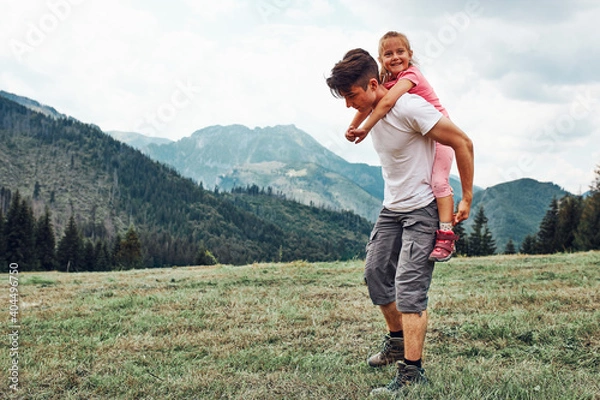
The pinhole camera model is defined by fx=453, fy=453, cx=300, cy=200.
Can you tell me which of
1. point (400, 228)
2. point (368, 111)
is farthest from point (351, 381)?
point (368, 111)

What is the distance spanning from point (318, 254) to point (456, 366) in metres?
194

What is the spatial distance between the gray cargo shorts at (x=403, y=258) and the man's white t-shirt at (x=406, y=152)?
13 centimetres

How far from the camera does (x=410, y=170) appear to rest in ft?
13.6

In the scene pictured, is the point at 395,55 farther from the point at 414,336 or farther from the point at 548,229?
the point at 548,229

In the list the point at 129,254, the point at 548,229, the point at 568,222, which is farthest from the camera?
the point at 129,254

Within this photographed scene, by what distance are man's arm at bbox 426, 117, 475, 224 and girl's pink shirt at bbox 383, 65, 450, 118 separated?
275 millimetres

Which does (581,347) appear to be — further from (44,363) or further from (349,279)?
(349,279)

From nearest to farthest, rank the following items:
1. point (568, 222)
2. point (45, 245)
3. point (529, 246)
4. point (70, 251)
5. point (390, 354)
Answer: point (390, 354), point (568, 222), point (529, 246), point (45, 245), point (70, 251)

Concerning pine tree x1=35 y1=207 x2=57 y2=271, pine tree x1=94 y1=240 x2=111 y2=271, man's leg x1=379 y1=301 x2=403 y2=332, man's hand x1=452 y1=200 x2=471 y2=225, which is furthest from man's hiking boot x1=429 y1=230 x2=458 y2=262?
pine tree x1=94 y1=240 x2=111 y2=271

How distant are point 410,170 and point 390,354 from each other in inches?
78.1

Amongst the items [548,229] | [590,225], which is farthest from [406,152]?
[548,229]

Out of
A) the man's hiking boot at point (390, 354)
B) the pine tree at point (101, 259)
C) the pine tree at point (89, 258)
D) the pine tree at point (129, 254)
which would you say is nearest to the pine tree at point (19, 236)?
the pine tree at point (89, 258)

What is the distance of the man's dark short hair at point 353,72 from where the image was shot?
3.99 metres

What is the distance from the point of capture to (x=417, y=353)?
3.99m
